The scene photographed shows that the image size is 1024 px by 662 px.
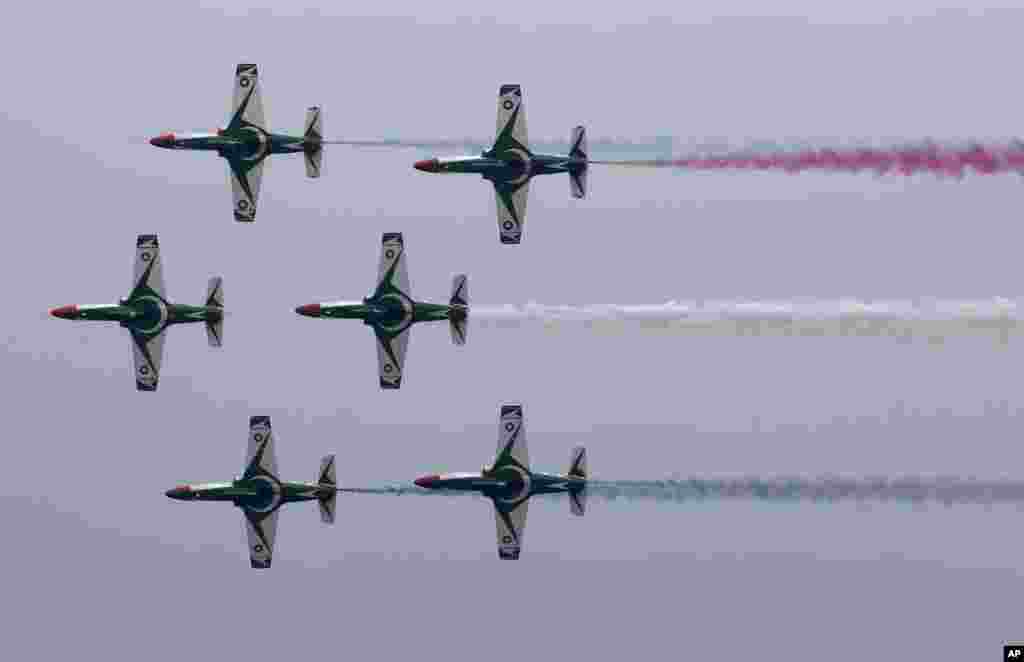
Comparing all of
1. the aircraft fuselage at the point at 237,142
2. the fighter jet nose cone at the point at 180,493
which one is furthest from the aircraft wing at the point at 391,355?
the fighter jet nose cone at the point at 180,493

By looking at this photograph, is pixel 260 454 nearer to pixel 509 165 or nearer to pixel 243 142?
pixel 243 142

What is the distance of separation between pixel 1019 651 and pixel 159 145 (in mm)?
28857

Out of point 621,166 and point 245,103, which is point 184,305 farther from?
point 621,166

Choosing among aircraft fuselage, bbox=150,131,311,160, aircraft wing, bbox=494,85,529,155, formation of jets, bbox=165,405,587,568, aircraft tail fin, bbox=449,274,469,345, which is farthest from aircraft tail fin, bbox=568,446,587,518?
aircraft fuselage, bbox=150,131,311,160

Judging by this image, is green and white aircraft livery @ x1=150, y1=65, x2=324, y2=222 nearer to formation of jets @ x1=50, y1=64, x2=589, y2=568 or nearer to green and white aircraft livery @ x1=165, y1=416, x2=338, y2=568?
formation of jets @ x1=50, y1=64, x2=589, y2=568

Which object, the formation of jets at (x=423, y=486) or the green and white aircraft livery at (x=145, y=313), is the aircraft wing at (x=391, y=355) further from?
the green and white aircraft livery at (x=145, y=313)

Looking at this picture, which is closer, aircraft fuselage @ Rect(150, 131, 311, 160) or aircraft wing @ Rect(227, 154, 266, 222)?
aircraft fuselage @ Rect(150, 131, 311, 160)

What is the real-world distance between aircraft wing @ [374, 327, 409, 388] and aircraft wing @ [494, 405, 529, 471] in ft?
12.0

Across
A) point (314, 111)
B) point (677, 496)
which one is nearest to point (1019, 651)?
point (677, 496)

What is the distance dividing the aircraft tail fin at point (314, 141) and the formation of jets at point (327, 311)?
3 cm

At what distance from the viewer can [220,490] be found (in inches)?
3076

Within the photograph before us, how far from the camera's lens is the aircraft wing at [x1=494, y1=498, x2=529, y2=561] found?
74.4 meters

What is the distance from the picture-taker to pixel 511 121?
74.4 meters

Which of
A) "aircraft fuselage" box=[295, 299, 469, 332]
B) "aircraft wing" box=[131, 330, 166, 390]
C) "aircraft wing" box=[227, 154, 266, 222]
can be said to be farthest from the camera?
"aircraft wing" box=[131, 330, 166, 390]
